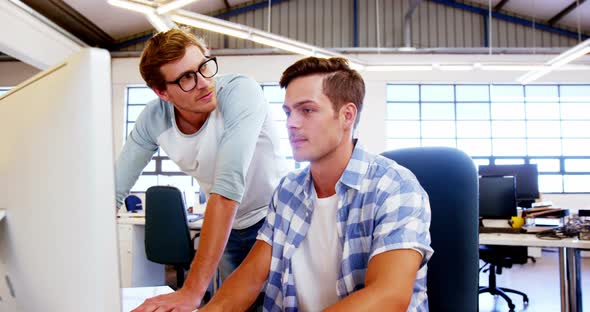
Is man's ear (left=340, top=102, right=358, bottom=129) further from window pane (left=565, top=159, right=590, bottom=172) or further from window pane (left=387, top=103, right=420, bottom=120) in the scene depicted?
window pane (left=565, top=159, right=590, bottom=172)

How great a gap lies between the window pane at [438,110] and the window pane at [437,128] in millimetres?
99

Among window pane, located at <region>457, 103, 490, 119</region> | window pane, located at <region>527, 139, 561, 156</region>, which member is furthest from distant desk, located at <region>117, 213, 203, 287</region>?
window pane, located at <region>527, 139, 561, 156</region>

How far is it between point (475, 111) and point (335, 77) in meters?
7.40

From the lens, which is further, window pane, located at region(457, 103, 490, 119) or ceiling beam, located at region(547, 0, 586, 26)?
window pane, located at region(457, 103, 490, 119)

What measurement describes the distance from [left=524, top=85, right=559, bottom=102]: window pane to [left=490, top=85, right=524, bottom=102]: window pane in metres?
0.12

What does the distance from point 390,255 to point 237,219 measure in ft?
2.43

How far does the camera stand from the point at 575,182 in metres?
7.57

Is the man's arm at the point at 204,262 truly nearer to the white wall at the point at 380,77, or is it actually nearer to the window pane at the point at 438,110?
→ the white wall at the point at 380,77

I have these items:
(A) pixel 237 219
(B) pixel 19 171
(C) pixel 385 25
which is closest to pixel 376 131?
(C) pixel 385 25

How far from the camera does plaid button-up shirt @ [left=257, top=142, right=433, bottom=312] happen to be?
3.19 feet

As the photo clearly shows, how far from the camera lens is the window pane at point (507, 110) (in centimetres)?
776

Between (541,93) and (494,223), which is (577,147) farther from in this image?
(494,223)

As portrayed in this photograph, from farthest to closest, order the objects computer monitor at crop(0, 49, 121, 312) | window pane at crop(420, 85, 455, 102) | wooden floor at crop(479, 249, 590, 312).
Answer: window pane at crop(420, 85, 455, 102)
wooden floor at crop(479, 249, 590, 312)
computer monitor at crop(0, 49, 121, 312)

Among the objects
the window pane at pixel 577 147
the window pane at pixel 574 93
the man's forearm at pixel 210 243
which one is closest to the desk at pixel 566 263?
the man's forearm at pixel 210 243
